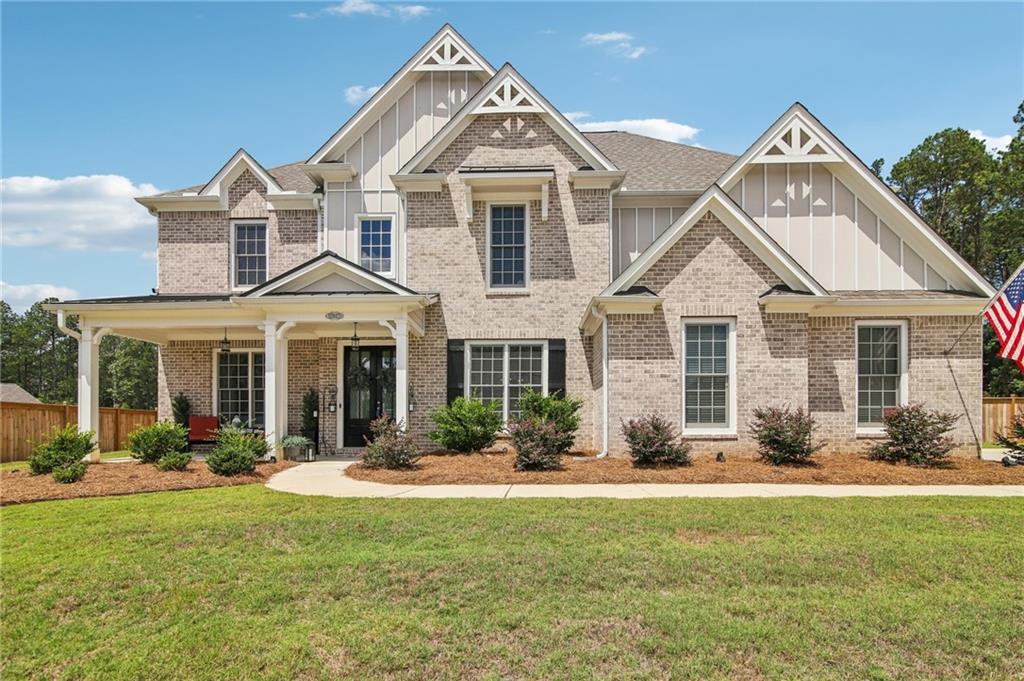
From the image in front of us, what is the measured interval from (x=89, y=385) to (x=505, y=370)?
9.87 metres

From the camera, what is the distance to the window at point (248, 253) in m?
19.1

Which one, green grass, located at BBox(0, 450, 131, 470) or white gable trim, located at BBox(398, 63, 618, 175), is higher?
white gable trim, located at BBox(398, 63, 618, 175)

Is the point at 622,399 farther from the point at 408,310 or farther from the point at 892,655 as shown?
the point at 892,655

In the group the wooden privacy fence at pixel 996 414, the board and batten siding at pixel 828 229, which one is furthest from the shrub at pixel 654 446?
the wooden privacy fence at pixel 996 414

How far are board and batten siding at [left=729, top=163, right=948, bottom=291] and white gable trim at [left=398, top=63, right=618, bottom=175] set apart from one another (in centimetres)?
398

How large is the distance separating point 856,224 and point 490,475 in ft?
37.1

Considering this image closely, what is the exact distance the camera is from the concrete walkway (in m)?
10.7

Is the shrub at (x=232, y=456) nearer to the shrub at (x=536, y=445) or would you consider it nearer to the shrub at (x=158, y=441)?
the shrub at (x=158, y=441)

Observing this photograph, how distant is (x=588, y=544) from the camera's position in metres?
7.74

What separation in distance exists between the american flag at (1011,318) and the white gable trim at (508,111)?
8.98 m

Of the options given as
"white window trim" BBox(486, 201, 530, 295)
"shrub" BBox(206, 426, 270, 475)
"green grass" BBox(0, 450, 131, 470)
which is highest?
"white window trim" BBox(486, 201, 530, 295)

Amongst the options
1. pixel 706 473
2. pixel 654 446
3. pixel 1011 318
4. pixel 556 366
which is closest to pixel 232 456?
pixel 556 366

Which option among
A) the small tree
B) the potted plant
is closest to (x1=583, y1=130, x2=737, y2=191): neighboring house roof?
the small tree

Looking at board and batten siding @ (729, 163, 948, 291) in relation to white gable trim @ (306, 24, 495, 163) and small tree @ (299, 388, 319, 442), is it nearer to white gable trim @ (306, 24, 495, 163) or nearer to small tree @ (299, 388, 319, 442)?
white gable trim @ (306, 24, 495, 163)
